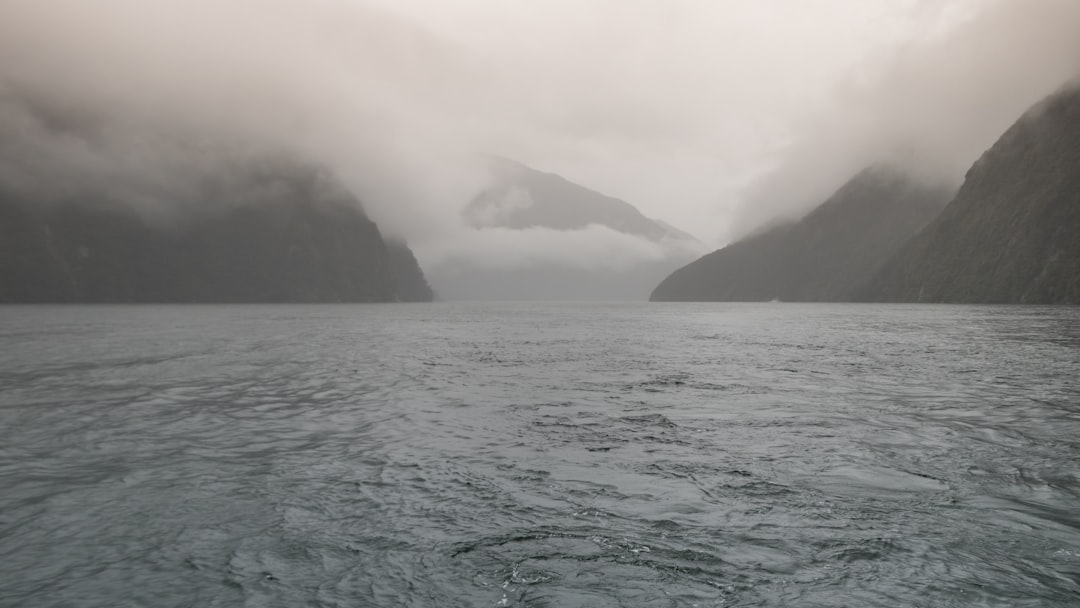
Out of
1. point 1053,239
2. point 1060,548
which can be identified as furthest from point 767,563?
point 1053,239

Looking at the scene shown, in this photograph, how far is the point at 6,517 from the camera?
12.2m

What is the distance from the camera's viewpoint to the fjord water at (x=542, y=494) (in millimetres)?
9180

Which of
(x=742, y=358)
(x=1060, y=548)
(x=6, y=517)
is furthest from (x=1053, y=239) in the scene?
(x=6, y=517)

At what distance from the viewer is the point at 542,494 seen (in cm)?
1350

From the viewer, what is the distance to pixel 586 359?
1785 inches

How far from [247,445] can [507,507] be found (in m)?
10.0

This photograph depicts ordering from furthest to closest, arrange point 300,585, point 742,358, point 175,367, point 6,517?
1. point 742,358
2. point 175,367
3. point 6,517
4. point 300,585

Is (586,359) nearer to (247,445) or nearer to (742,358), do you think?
(742,358)

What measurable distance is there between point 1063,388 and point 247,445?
34.3 m

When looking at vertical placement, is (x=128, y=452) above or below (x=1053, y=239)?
below

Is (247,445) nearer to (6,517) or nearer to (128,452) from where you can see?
(128,452)

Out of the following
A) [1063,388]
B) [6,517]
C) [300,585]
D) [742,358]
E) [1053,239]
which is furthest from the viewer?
[1053,239]

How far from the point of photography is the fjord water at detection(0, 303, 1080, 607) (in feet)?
30.1

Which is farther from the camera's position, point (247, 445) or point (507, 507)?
point (247, 445)
